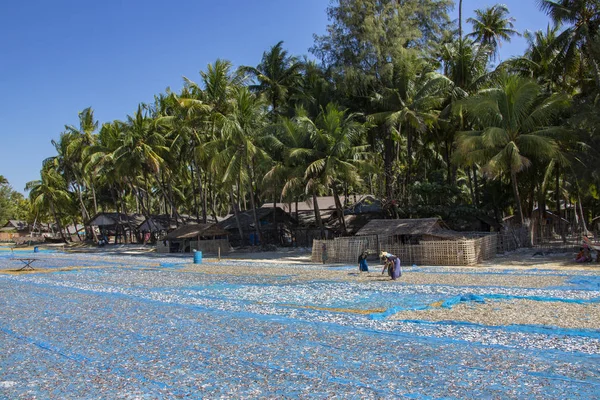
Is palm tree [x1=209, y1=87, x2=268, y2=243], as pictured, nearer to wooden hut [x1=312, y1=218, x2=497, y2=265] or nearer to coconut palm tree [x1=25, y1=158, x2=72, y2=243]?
wooden hut [x1=312, y1=218, x2=497, y2=265]

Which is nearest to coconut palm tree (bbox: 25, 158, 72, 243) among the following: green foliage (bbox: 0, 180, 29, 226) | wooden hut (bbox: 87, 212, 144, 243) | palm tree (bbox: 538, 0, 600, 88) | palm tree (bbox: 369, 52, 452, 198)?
wooden hut (bbox: 87, 212, 144, 243)

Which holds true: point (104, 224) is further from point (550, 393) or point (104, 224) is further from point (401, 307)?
point (550, 393)

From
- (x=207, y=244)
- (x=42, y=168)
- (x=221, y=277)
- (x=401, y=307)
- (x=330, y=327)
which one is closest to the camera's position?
(x=330, y=327)

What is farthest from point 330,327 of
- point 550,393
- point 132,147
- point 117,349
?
point 132,147

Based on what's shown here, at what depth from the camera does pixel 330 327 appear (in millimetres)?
10906

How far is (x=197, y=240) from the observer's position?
39.6 m

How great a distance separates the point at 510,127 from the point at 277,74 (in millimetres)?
19872

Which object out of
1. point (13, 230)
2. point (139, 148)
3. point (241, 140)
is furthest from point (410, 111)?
point (13, 230)

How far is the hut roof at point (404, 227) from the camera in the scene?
25672mm

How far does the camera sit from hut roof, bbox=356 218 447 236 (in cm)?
2567

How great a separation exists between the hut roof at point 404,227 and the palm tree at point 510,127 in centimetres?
431

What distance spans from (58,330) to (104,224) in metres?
47.1

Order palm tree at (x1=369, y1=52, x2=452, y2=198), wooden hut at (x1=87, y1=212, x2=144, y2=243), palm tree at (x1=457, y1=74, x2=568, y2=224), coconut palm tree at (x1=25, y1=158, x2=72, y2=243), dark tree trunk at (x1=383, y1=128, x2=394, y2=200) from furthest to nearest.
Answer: coconut palm tree at (x1=25, y1=158, x2=72, y2=243), wooden hut at (x1=87, y1=212, x2=144, y2=243), dark tree trunk at (x1=383, y1=128, x2=394, y2=200), palm tree at (x1=369, y1=52, x2=452, y2=198), palm tree at (x1=457, y1=74, x2=568, y2=224)

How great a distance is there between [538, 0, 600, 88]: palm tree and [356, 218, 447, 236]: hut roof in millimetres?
10796
